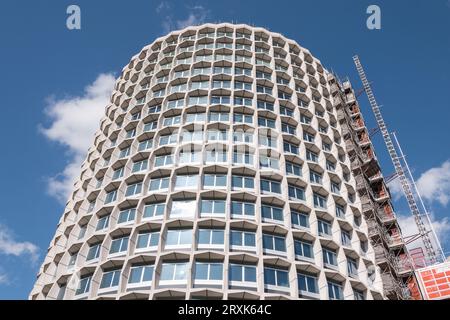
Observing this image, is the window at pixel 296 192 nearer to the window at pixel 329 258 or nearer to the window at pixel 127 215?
the window at pixel 329 258

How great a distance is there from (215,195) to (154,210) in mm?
6162

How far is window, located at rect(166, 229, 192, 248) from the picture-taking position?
1384 inches

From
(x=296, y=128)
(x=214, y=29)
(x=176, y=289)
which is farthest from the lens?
(x=214, y=29)

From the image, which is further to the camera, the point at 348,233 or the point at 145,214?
the point at 348,233

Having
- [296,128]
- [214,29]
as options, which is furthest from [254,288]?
[214,29]

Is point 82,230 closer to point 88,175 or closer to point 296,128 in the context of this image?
point 88,175

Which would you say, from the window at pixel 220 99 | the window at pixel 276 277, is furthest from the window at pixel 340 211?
the window at pixel 220 99

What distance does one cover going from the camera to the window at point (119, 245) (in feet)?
120

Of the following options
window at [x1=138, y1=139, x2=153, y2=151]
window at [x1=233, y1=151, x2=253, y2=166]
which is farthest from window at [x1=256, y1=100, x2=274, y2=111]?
window at [x1=138, y1=139, x2=153, y2=151]

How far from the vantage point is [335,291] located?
118ft

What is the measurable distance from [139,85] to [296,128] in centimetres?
2286

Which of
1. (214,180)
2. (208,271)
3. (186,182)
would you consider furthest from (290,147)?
(208,271)

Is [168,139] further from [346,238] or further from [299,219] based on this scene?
[346,238]
